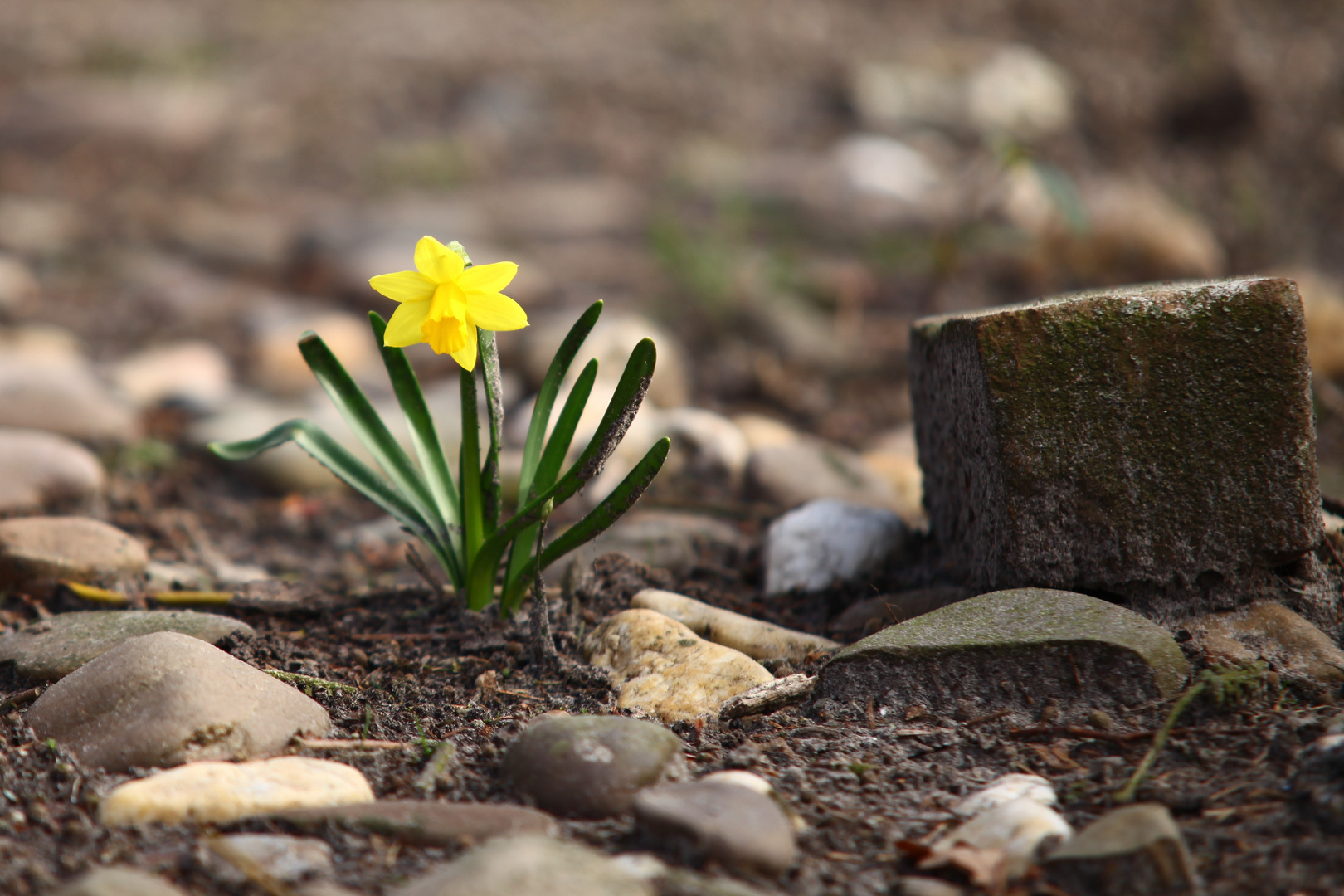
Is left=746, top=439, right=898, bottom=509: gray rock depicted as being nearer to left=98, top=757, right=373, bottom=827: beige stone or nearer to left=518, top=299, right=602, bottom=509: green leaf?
left=518, top=299, right=602, bottom=509: green leaf

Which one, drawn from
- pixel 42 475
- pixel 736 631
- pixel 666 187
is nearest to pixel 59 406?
pixel 42 475

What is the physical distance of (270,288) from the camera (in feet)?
17.3

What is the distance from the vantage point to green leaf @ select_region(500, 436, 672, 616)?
1731 mm

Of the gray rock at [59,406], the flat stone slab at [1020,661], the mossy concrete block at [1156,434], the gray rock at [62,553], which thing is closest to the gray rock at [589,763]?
the flat stone slab at [1020,661]

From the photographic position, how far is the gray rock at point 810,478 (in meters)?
2.95

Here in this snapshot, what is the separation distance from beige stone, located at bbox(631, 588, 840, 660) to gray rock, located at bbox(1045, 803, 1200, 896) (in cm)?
73

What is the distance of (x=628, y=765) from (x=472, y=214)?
16.6 ft

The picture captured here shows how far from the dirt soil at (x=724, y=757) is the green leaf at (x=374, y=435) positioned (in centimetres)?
23

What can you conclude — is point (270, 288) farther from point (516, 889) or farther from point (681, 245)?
point (516, 889)

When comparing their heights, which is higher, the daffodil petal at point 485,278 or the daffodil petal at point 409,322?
the daffodil petal at point 485,278

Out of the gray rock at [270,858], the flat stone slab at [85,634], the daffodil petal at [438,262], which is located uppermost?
the daffodil petal at [438,262]

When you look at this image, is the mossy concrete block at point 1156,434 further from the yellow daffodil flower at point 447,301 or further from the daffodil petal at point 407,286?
the daffodil petal at point 407,286

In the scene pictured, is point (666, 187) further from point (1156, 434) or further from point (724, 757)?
point (724, 757)

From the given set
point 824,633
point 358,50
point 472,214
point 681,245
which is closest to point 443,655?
point 824,633
